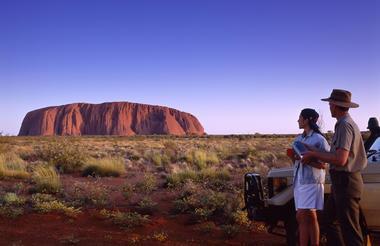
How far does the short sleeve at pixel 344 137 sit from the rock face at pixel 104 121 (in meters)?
130

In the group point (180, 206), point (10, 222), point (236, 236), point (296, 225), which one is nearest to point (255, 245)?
point (236, 236)

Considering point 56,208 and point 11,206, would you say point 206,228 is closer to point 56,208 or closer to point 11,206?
point 56,208

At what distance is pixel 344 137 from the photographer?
4863 mm

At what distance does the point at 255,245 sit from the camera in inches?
297

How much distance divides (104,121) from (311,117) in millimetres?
138157

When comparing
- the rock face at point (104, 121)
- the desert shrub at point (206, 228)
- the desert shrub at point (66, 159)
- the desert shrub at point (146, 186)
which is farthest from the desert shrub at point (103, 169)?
the rock face at point (104, 121)

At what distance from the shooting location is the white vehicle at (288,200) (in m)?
5.79

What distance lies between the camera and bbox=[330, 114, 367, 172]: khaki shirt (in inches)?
191

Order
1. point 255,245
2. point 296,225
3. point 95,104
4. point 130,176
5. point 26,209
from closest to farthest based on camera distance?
point 296,225, point 255,245, point 26,209, point 130,176, point 95,104

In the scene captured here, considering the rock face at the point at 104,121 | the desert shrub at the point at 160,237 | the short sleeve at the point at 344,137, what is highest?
the rock face at the point at 104,121

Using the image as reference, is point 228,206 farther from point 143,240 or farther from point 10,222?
point 10,222

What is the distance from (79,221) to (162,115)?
452ft

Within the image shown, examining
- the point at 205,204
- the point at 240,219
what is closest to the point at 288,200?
the point at 240,219

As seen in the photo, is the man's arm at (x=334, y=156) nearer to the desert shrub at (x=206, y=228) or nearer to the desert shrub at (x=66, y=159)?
the desert shrub at (x=206, y=228)
